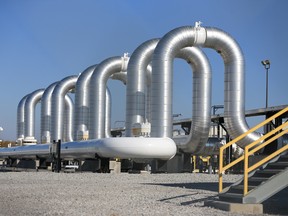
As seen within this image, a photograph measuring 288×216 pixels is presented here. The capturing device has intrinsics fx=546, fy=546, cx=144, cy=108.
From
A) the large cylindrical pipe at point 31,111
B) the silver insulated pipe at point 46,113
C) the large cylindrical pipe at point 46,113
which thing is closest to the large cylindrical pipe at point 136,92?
the silver insulated pipe at point 46,113

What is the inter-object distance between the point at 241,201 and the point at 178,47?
19.9 m

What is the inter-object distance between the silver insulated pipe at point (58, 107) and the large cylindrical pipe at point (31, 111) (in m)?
6.82

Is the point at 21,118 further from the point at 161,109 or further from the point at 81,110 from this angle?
the point at 161,109

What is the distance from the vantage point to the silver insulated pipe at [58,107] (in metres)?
43.8

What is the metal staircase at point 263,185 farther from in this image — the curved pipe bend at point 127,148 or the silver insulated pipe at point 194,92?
the silver insulated pipe at point 194,92

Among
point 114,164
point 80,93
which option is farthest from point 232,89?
point 80,93

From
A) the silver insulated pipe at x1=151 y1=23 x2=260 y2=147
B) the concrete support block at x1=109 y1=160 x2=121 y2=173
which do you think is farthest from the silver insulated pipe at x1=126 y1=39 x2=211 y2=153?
the concrete support block at x1=109 y1=160 x2=121 y2=173

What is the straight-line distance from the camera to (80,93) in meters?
38.5

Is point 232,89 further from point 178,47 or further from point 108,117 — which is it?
point 108,117

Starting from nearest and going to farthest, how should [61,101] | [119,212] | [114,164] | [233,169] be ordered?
[119,212] → [114,164] → [233,169] → [61,101]

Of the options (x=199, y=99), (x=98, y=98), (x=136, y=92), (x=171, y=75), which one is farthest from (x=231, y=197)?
(x=98, y=98)

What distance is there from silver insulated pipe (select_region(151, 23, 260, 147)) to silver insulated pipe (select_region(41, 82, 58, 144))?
19.7m

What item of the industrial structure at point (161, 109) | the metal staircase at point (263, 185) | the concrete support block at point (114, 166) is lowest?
the concrete support block at point (114, 166)

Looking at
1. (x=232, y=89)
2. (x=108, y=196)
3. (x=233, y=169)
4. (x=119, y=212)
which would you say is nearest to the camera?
(x=119, y=212)
